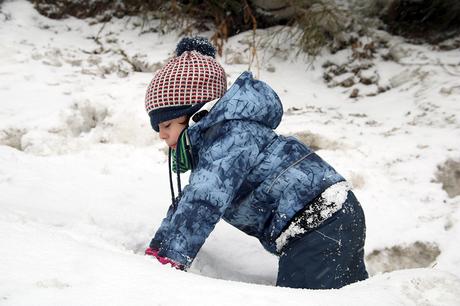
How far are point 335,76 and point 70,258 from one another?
3.21m

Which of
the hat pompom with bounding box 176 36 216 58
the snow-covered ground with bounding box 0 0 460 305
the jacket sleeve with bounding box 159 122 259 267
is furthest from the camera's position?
the hat pompom with bounding box 176 36 216 58

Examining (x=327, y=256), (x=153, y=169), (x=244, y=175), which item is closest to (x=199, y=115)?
(x=244, y=175)

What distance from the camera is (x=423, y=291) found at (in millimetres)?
1043

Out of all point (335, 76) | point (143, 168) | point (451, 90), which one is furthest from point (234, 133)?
point (335, 76)

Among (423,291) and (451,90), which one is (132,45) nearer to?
(451,90)

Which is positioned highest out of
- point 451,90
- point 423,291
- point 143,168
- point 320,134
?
point 423,291

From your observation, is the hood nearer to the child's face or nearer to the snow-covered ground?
the child's face

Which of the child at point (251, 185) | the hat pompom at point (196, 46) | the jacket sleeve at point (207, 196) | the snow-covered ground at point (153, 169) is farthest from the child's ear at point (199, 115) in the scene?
the snow-covered ground at point (153, 169)

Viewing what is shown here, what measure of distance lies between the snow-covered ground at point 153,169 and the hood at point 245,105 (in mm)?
600

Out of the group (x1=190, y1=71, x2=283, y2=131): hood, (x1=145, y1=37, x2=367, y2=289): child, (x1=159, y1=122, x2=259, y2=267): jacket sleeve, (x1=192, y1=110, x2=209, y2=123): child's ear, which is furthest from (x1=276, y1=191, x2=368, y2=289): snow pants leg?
(x1=192, y1=110, x2=209, y2=123): child's ear

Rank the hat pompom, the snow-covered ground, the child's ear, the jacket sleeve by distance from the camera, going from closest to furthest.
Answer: the snow-covered ground < the jacket sleeve < the child's ear < the hat pompom

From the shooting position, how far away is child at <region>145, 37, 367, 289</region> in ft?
5.34

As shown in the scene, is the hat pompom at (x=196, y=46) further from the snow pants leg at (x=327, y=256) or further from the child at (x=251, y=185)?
the snow pants leg at (x=327, y=256)

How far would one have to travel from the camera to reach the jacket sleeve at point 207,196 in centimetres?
162
